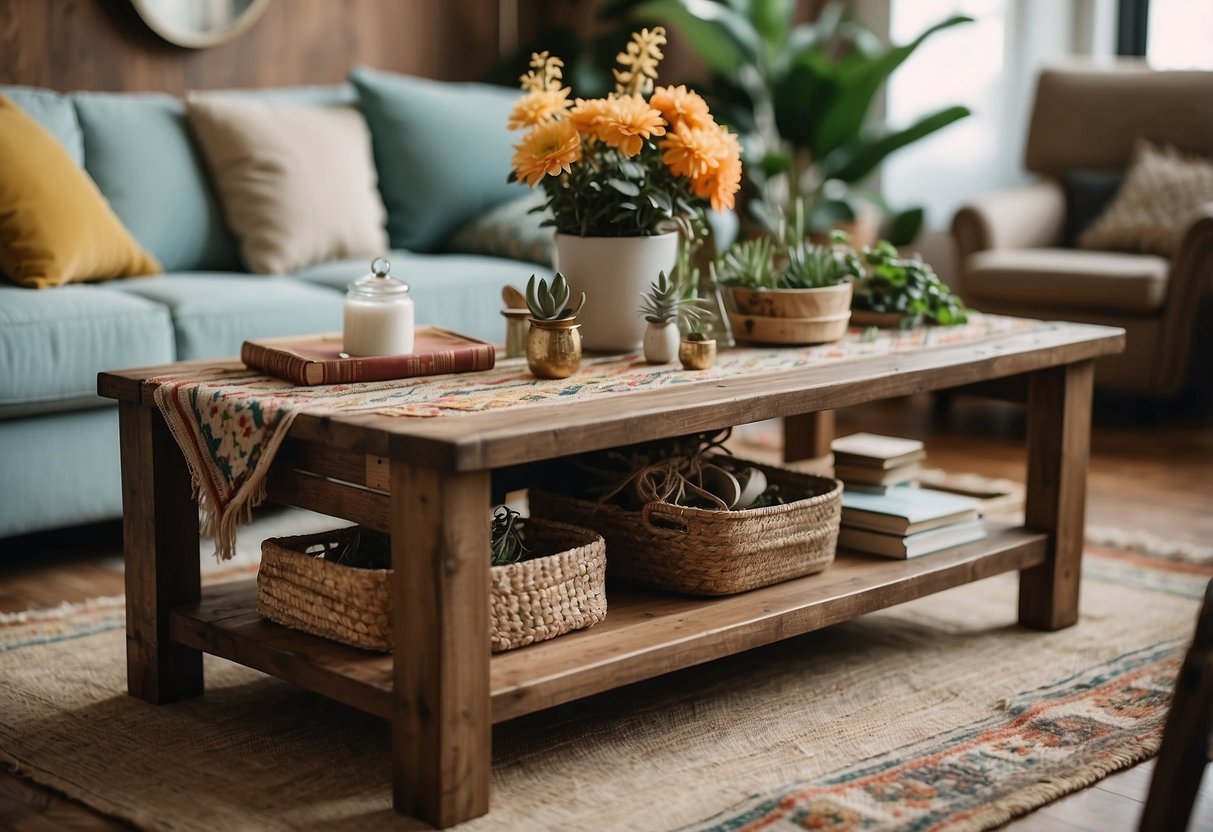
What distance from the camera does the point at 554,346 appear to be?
2014 millimetres

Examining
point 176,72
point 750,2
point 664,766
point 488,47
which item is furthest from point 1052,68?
point 664,766

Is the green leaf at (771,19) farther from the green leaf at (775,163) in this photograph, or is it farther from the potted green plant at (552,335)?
the potted green plant at (552,335)

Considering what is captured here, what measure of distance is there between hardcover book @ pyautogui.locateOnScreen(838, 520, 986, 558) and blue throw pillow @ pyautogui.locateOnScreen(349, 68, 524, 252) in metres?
1.77

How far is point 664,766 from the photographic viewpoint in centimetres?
187

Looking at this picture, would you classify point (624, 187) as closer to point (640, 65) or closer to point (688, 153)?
point (688, 153)

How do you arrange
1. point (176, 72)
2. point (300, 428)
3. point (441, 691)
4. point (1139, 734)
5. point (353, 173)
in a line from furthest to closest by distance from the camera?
point (176, 72), point (353, 173), point (1139, 734), point (300, 428), point (441, 691)

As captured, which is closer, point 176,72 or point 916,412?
point 176,72

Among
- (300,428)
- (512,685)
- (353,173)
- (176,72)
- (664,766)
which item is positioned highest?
(176,72)

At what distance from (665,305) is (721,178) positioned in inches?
9.3

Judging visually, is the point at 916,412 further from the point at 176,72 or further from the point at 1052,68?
the point at 176,72

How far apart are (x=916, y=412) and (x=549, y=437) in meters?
2.87

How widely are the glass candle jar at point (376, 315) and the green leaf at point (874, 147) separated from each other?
9.51 feet

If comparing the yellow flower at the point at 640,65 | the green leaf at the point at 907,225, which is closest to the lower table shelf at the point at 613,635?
the yellow flower at the point at 640,65

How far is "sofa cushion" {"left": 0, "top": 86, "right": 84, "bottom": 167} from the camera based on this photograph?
324 centimetres
